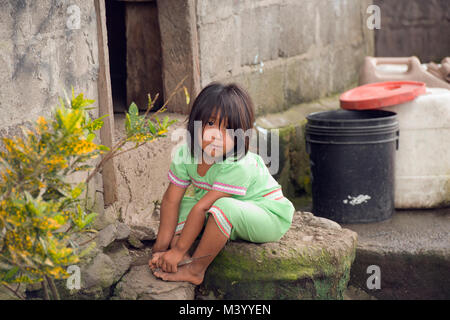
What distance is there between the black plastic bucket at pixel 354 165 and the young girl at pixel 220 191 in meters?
1.27

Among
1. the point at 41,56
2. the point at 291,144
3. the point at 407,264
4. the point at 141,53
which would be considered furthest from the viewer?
the point at 291,144

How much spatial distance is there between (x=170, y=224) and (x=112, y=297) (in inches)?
15.4

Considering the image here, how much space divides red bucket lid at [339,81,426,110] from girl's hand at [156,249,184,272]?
76.7 inches

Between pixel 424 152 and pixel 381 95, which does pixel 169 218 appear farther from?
pixel 424 152

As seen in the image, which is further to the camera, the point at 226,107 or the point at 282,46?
the point at 282,46

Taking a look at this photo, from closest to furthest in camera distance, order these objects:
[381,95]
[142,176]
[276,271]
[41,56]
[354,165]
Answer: [41,56]
[276,271]
[142,176]
[354,165]
[381,95]

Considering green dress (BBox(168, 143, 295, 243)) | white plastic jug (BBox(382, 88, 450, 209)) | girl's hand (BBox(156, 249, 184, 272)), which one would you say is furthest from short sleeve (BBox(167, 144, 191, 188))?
white plastic jug (BBox(382, 88, 450, 209))

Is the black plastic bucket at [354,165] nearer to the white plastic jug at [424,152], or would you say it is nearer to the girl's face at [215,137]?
the white plastic jug at [424,152]

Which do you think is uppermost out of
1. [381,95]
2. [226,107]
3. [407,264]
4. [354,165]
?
[226,107]

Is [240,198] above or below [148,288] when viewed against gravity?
above

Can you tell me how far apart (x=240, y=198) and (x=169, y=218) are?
0.32m

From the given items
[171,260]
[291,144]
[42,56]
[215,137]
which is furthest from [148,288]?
[291,144]

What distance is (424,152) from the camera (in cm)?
411
